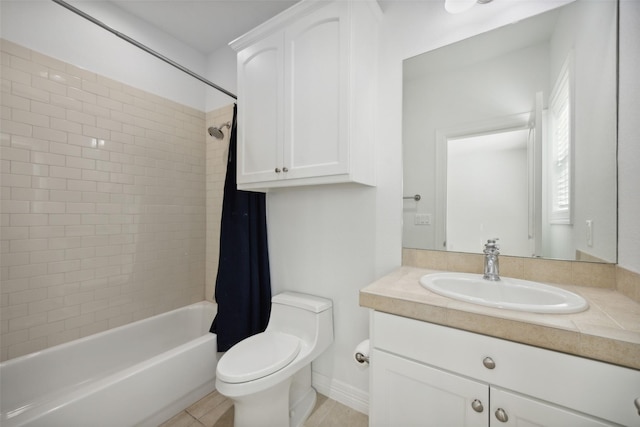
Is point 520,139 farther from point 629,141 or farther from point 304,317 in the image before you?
point 304,317

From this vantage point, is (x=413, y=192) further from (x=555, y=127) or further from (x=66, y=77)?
(x=66, y=77)

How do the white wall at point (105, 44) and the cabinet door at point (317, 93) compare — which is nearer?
the cabinet door at point (317, 93)

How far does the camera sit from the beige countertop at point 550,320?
0.63 meters

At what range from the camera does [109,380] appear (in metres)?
1.23

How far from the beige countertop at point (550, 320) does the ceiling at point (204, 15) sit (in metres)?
2.04

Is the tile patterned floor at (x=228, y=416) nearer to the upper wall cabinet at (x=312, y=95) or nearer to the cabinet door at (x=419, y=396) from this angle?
the cabinet door at (x=419, y=396)

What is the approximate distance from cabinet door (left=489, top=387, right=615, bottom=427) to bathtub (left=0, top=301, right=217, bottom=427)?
1563 mm

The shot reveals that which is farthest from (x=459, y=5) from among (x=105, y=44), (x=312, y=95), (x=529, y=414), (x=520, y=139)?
(x=105, y=44)

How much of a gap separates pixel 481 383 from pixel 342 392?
1066 mm

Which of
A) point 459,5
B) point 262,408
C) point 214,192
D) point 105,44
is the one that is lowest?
point 262,408

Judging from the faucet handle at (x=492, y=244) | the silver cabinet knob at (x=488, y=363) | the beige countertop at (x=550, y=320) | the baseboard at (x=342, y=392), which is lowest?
the baseboard at (x=342, y=392)

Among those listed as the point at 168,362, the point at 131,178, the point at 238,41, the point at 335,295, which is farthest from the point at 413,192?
the point at 131,178

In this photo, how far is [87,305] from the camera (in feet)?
5.60

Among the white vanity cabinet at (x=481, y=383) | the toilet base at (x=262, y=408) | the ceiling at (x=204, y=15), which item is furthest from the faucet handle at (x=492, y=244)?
the ceiling at (x=204, y=15)
